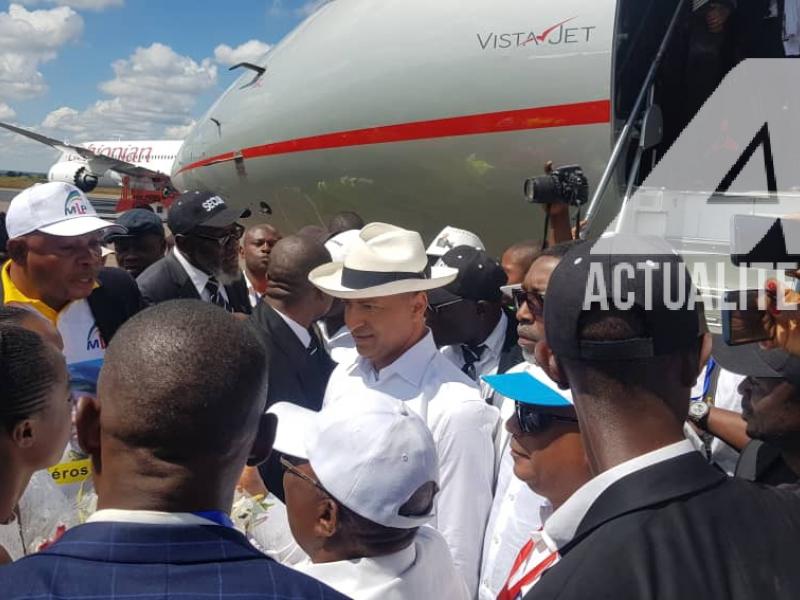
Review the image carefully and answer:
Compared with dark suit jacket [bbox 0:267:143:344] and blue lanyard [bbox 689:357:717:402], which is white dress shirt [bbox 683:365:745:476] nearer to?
blue lanyard [bbox 689:357:717:402]

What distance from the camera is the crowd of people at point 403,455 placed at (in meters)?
1.13

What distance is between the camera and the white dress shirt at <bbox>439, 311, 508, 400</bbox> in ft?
11.7

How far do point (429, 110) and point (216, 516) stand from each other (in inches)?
210

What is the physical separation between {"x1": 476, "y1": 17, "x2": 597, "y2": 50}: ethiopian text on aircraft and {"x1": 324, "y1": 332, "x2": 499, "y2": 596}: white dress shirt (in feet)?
12.0

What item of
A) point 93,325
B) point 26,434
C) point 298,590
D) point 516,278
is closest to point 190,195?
point 93,325

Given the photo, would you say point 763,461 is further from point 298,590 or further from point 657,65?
point 657,65

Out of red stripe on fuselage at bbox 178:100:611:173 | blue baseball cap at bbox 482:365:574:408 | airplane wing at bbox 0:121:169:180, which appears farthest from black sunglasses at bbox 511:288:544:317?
airplane wing at bbox 0:121:169:180

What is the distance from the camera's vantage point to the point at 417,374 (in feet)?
8.63

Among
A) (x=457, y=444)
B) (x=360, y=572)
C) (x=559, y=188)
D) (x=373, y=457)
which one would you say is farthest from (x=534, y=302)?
(x=559, y=188)

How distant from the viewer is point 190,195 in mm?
4402

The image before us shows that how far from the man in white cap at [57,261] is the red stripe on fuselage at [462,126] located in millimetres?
3543

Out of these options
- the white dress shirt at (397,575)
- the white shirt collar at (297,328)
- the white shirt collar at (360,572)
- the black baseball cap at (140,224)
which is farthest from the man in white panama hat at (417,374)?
the black baseball cap at (140,224)

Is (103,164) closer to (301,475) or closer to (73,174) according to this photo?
(73,174)

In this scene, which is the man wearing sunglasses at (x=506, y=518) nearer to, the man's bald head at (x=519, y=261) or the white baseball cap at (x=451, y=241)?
the man's bald head at (x=519, y=261)
